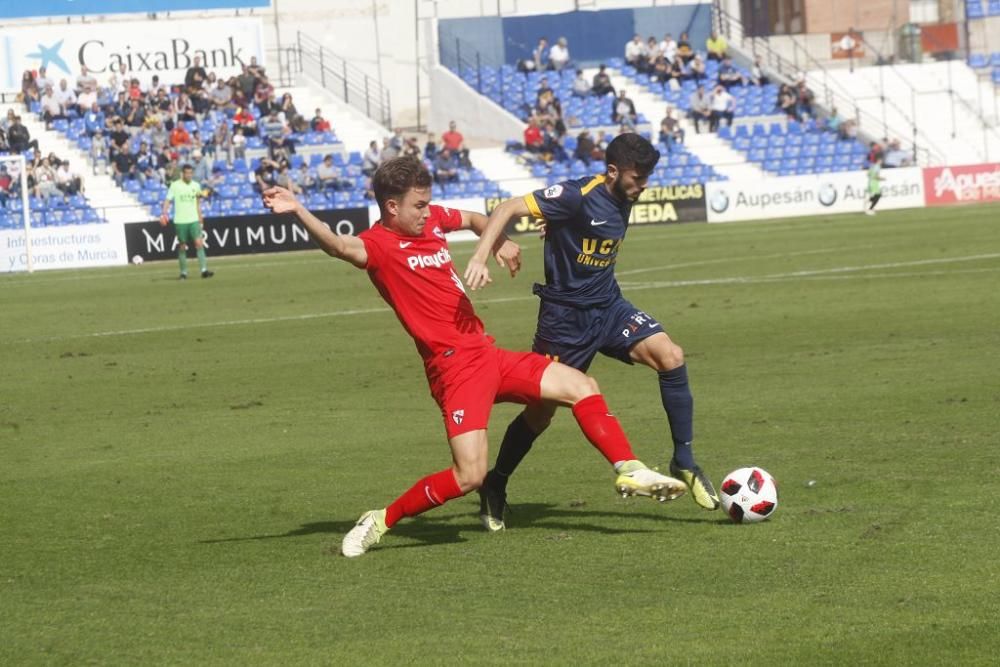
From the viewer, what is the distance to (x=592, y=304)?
8172mm

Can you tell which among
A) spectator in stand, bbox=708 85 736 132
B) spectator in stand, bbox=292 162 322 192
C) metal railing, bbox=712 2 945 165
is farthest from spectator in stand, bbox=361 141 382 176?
metal railing, bbox=712 2 945 165

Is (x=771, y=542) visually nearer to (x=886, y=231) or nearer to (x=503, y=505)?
(x=503, y=505)

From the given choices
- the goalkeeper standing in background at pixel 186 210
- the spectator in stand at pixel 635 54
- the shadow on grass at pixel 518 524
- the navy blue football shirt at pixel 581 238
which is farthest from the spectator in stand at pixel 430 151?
the shadow on grass at pixel 518 524

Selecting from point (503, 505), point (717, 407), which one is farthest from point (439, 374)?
point (717, 407)

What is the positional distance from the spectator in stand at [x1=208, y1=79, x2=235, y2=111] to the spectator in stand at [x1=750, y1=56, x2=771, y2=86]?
57.4ft

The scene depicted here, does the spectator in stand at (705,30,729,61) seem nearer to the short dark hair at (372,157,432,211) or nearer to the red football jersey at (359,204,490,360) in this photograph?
the red football jersey at (359,204,490,360)

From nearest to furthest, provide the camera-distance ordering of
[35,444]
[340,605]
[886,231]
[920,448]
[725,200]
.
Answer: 1. [340,605]
2. [920,448]
3. [35,444]
4. [886,231]
5. [725,200]

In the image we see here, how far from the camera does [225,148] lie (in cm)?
4206

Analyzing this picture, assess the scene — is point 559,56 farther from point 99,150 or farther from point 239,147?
point 99,150

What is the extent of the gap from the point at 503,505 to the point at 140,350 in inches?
411

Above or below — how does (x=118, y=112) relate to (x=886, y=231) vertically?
above

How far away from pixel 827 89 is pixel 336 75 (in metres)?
15.8

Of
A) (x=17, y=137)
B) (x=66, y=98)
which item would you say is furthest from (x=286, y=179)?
(x=66, y=98)

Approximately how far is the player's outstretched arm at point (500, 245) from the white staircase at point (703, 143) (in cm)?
3971
